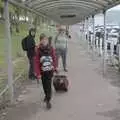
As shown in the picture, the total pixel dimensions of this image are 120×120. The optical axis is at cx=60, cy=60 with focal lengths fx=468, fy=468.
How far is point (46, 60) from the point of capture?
1023 centimetres

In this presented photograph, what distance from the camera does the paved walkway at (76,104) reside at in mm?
9547

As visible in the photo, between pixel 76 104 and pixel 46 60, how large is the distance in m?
1.39

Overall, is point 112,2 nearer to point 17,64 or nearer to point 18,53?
point 17,64

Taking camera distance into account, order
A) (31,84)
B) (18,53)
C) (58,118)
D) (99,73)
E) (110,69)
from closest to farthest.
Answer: (58,118)
(31,84)
(99,73)
(110,69)
(18,53)

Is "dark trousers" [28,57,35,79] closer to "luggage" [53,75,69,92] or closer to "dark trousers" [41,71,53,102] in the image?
"luggage" [53,75,69,92]

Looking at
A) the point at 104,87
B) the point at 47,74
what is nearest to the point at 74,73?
the point at 104,87

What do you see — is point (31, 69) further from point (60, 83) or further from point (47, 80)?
point (47, 80)

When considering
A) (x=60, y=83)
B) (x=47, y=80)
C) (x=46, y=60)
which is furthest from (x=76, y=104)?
(x=60, y=83)

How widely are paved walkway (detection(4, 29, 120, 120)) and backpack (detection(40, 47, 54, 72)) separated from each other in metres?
0.91

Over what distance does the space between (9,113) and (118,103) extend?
2705 millimetres

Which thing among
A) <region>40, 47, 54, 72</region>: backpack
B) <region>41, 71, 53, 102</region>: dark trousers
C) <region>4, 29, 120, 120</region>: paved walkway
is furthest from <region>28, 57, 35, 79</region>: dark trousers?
<region>40, 47, 54, 72</region>: backpack

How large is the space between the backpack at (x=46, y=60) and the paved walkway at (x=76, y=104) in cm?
91

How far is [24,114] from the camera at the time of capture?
32.1 ft

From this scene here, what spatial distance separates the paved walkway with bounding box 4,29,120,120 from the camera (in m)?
9.55
